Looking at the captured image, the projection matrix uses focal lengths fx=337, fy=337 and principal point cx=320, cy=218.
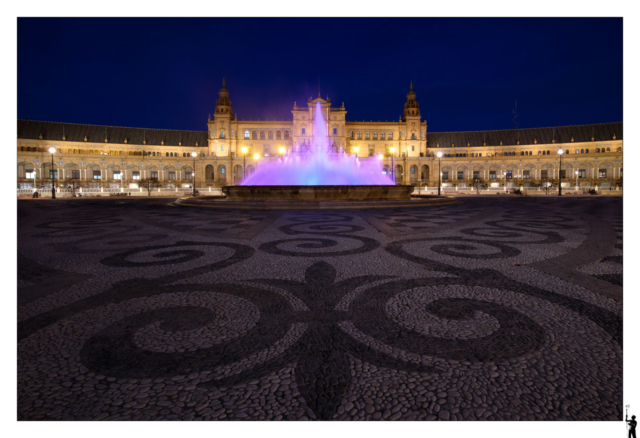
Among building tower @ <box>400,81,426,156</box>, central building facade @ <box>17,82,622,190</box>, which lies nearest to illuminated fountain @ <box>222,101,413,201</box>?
central building facade @ <box>17,82,622,190</box>

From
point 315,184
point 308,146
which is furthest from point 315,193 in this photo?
point 308,146

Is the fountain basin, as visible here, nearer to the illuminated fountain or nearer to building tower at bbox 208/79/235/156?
the illuminated fountain

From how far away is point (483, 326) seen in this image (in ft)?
8.89

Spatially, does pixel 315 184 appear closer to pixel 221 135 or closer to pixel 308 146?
pixel 308 146

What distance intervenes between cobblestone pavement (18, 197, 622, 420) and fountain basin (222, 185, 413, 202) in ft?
38.4

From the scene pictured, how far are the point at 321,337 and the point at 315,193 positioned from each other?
14447 mm

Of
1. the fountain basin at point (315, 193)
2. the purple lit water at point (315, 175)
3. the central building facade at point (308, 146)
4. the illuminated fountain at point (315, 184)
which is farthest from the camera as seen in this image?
the central building facade at point (308, 146)

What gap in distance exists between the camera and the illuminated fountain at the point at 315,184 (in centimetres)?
1697

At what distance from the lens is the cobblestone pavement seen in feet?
6.00

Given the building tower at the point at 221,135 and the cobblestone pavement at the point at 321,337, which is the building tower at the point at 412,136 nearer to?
the building tower at the point at 221,135

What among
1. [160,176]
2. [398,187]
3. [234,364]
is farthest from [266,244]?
[160,176]

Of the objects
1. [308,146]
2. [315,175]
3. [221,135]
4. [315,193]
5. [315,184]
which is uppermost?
[221,135]

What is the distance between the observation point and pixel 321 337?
100 inches

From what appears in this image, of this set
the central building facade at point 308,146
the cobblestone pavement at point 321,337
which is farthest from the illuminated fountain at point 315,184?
the central building facade at point 308,146
